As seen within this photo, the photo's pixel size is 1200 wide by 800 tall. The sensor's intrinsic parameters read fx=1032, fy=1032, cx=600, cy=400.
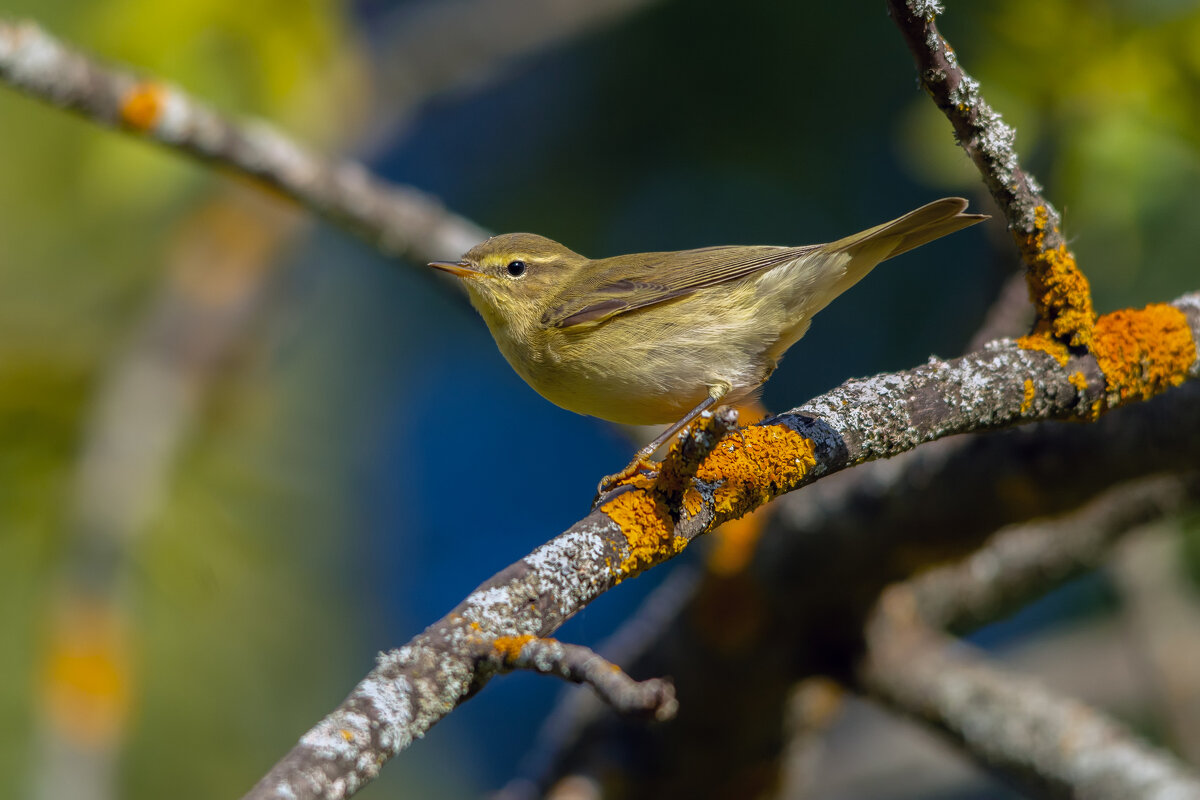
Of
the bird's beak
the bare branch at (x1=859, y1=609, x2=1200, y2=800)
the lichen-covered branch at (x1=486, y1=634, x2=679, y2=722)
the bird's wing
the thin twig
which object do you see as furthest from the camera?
the bird's beak

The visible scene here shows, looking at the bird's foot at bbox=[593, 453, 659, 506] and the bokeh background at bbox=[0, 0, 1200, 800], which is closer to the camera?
the bird's foot at bbox=[593, 453, 659, 506]

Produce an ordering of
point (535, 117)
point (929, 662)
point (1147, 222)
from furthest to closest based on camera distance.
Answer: point (535, 117) < point (929, 662) < point (1147, 222)

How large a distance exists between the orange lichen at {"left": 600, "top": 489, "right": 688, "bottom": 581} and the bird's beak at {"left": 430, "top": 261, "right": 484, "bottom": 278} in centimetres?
196

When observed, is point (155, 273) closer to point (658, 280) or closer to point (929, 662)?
point (658, 280)

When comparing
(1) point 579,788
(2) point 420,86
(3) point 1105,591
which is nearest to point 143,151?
(2) point 420,86

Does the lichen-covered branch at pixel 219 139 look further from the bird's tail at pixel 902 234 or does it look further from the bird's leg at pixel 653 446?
the bird's tail at pixel 902 234

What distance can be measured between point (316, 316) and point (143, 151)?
6798 mm

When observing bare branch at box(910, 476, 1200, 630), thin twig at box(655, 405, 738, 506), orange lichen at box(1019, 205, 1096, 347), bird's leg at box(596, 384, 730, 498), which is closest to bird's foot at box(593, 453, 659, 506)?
bird's leg at box(596, 384, 730, 498)

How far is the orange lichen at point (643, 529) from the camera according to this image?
1.69 metres

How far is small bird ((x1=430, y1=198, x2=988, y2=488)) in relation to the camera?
A: 2.97 m

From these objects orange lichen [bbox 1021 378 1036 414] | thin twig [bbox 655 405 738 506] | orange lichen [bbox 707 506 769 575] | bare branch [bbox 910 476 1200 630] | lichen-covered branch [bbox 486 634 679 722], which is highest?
bare branch [bbox 910 476 1200 630]

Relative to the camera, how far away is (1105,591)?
6.49 meters

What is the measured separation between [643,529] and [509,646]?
1.24 feet

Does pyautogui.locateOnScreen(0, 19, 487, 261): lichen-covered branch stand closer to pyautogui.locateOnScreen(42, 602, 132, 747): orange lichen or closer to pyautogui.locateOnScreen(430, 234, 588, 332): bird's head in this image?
pyautogui.locateOnScreen(430, 234, 588, 332): bird's head
